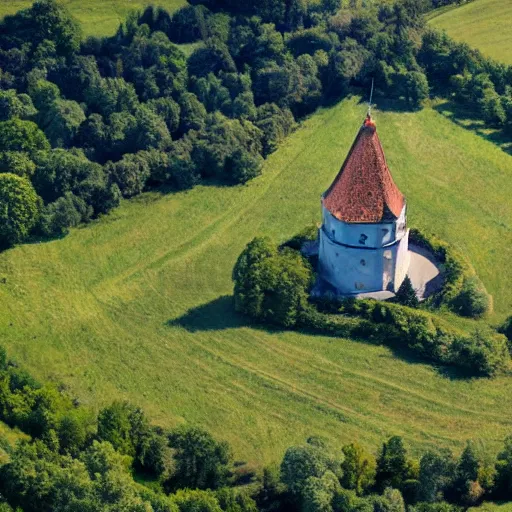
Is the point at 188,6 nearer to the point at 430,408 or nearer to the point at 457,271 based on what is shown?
the point at 457,271

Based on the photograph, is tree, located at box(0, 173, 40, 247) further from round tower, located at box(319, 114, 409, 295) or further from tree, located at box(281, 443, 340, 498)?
tree, located at box(281, 443, 340, 498)

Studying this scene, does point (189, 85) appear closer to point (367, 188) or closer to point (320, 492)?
point (367, 188)

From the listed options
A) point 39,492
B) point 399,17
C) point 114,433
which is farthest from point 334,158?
point 39,492

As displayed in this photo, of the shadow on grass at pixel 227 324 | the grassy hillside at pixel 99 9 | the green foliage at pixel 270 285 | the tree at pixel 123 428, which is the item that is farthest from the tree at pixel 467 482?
the grassy hillside at pixel 99 9

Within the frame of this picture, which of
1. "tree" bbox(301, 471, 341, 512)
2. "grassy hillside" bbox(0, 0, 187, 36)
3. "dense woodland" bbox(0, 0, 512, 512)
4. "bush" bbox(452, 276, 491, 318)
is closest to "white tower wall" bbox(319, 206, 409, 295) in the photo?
"dense woodland" bbox(0, 0, 512, 512)

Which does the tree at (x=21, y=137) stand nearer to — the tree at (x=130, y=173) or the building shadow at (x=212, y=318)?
the tree at (x=130, y=173)

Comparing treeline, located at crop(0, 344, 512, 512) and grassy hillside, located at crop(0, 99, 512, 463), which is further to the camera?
grassy hillside, located at crop(0, 99, 512, 463)
